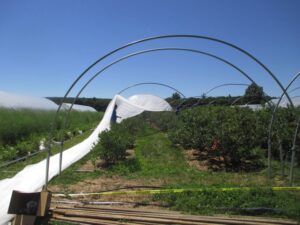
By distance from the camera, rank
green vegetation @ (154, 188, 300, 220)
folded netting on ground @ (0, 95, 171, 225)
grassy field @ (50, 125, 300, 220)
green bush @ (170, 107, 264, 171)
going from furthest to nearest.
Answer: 1. green bush @ (170, 107, 264, 171)
2. folded netting on ground @ (0, 95, 171, 225)
3. grassy field @ (50, 125, 300, 220)
4. green vegetation @ (154, 188, 300, 220)

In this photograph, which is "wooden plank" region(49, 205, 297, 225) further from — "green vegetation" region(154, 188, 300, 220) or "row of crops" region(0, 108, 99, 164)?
"row of crops" region(0, 108, 99, 164)

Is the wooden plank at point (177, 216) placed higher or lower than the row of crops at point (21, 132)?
lower

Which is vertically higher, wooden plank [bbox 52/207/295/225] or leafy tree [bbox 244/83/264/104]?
leafy tree [bbox 244/83/264/104]

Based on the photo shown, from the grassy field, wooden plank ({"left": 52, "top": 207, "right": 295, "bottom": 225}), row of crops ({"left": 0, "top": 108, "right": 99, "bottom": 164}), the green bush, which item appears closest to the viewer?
wooden plank ({"left": 52, "top": 207, "right": 295, "bottom": 225})

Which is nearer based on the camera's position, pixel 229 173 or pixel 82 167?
pixel 229 173

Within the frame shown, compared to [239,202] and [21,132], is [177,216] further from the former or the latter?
[21,132]

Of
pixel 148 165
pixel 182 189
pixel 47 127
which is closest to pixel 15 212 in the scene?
pixel 182 189

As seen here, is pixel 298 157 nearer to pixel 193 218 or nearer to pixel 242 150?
pixel 242 150

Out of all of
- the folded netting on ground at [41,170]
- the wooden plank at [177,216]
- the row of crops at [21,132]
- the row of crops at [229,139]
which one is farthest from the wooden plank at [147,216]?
the row of crops at [21,132]

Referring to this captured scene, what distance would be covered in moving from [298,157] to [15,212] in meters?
8.59

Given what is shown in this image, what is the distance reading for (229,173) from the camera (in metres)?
9.41

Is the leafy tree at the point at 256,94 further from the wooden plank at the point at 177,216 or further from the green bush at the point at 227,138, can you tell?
the wooden plank at the point at 177,216

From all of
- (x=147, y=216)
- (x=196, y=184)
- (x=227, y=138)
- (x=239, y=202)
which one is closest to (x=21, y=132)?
(x=227, y=138)

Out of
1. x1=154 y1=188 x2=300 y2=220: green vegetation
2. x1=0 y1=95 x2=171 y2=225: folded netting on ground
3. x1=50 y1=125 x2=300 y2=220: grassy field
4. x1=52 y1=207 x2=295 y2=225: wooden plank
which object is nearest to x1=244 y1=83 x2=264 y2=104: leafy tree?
x1=50 y1=125 x2=300 y2=220: grassy field
